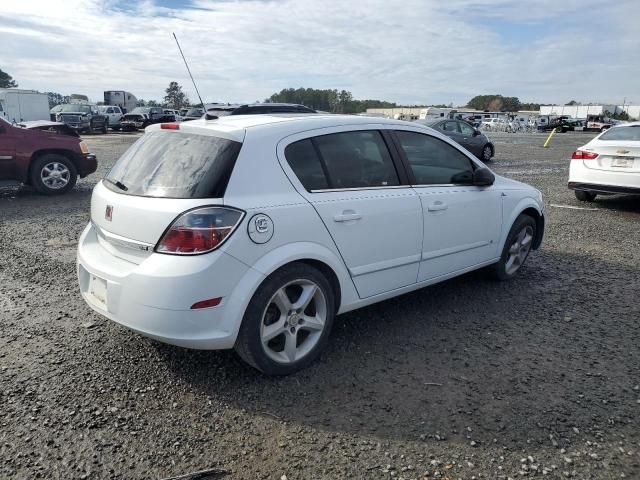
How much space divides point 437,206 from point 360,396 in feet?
5.53

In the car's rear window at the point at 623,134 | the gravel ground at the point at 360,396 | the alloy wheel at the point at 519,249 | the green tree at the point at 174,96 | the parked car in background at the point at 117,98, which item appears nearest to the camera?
the gravel ground at the point at 360,396

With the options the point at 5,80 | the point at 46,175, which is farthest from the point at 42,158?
the point at 5,80

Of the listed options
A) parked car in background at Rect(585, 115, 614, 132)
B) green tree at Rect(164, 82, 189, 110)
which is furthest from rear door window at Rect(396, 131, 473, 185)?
green tree at Rect(164, 82, 189, 110)

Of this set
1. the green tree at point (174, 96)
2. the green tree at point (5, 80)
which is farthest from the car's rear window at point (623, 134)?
the green tree at point (5, 80)

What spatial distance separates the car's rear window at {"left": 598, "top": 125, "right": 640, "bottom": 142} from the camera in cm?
879

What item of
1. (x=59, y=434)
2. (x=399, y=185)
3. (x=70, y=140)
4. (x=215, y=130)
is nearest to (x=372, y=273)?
(x=399, y=185)

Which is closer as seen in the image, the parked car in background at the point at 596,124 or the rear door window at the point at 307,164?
the rear door window at the point at 307,164

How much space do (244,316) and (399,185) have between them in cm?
160

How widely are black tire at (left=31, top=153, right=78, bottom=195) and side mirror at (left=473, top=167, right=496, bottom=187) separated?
830cm

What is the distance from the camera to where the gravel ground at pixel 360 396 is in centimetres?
256

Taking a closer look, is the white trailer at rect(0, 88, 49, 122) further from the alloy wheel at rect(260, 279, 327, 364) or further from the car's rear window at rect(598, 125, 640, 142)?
the alloy wheel at rect(260, 279, 327, 364)

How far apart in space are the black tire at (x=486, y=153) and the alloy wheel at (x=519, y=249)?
13056 mm

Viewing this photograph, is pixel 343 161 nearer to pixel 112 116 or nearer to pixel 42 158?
pixel 42 158

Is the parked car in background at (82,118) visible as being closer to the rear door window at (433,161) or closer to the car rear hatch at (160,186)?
the car rear hatch at (160,186)
